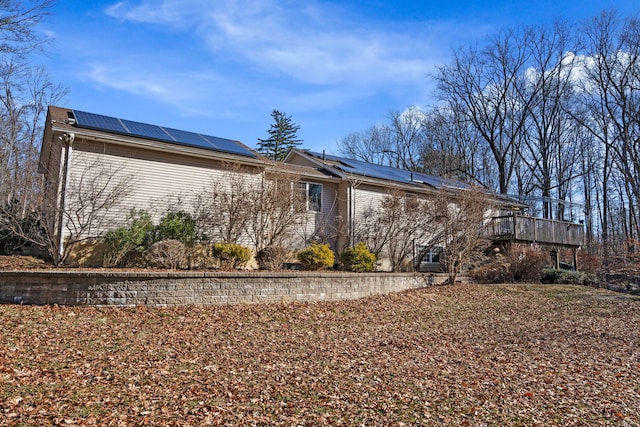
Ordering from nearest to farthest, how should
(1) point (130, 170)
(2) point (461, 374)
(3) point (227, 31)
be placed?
(2) point (461, 374) → (3) point (227, 31) → (1) point (130, 170)

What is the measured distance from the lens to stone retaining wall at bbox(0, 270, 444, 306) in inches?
326

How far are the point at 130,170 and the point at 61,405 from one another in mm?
9232

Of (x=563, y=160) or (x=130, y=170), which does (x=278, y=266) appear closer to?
(x=130, y=170)

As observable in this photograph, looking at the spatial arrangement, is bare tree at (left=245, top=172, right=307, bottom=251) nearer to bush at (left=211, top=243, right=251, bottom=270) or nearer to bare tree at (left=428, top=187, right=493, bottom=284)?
bush at (left=211, top=243, right=251, bottom=270)

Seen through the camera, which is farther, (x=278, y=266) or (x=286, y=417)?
(x=278, y=266)

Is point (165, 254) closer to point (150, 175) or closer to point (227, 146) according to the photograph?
point (150, 175)

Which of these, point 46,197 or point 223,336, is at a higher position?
point 46,197

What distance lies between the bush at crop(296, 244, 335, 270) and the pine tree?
2758 cm

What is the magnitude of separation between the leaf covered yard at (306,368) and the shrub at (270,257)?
8.08ft

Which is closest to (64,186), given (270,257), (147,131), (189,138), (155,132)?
(147,131)

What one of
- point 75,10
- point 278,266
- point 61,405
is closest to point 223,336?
point 61,405

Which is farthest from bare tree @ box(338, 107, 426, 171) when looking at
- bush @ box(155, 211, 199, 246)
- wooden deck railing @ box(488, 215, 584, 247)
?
bush @ box(155, 211, 199, 246)

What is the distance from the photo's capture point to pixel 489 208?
Answer: 53.4 feet

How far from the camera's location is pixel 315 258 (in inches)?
509
